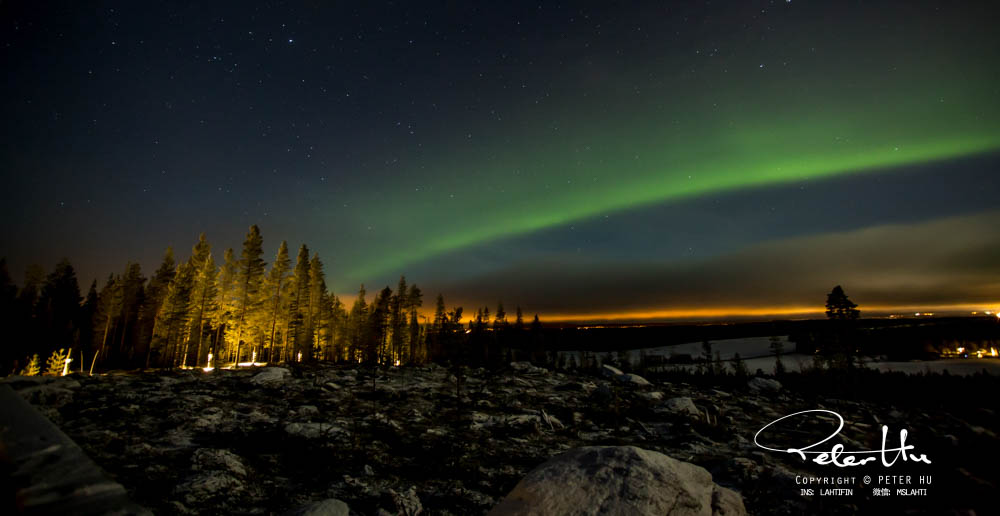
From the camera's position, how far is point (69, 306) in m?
52.9

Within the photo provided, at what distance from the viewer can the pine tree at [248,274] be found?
124 ft

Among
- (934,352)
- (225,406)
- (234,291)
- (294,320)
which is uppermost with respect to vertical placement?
(234,291)

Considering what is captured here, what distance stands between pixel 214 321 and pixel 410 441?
139 feet

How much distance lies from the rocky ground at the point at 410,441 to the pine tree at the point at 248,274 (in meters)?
24.6

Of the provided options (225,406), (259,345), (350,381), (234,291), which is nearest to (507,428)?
(225,406)

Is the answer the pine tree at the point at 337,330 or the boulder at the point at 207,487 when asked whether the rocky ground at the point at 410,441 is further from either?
the pine tree at the point at 337,330

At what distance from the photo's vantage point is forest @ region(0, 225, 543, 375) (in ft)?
125

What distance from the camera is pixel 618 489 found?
395cm

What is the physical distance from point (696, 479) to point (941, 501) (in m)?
3.46

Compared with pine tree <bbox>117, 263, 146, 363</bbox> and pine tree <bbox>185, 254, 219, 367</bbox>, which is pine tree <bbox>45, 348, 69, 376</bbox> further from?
pine tree <bbox>117, 263, 146, 363</bbox>

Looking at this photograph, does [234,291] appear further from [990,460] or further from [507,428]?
[990,460]

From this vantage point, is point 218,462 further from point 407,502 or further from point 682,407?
point 682,407

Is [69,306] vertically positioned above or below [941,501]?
above
